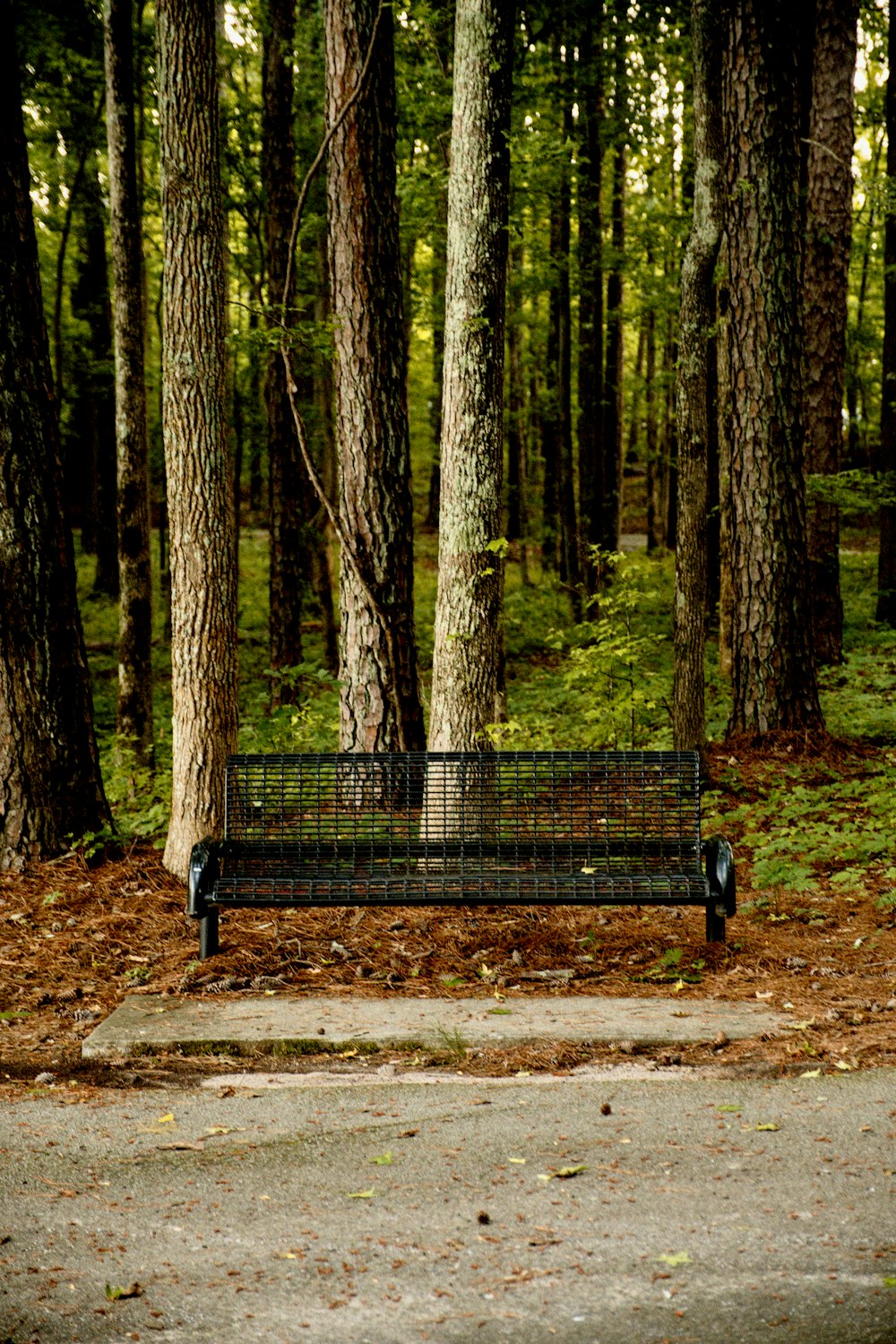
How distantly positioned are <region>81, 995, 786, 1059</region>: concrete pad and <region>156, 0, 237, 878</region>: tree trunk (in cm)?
193

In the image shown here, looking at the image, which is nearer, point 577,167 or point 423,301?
point 577,167

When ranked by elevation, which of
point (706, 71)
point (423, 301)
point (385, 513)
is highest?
point (423, 301)

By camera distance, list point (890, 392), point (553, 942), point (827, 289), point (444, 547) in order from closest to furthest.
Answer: point (553, 942)
point (444, 547)
point (827, 289)
point (890, 392)

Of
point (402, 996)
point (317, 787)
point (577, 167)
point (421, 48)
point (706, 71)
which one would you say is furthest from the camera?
point (577, 167)

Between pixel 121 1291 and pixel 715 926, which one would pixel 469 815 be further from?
pixel 121 1291

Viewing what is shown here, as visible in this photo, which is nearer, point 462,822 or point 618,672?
point 462,822

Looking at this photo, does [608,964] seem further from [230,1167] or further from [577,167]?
[577,167]

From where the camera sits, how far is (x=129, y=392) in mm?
10836

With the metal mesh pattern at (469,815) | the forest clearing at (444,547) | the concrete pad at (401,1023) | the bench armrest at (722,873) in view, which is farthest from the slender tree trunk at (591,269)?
the concrete pad at (401,1023)

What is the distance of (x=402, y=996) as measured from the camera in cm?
511

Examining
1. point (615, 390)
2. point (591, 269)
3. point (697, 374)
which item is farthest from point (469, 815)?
point (615, 390)

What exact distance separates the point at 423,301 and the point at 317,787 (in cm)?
1813

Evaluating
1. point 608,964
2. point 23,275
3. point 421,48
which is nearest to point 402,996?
point 608,964

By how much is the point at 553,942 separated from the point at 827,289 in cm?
984
